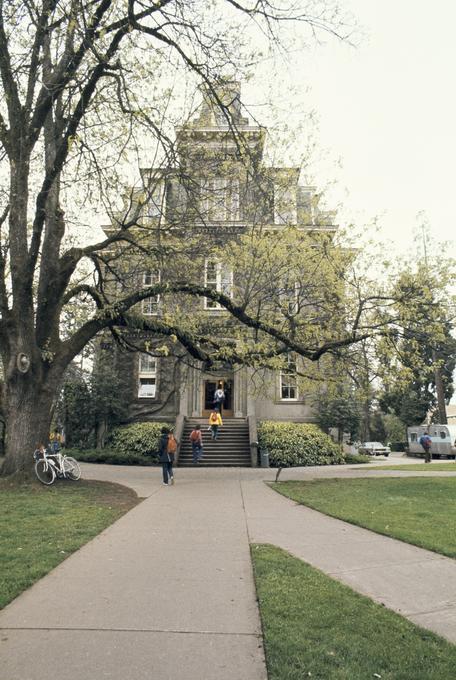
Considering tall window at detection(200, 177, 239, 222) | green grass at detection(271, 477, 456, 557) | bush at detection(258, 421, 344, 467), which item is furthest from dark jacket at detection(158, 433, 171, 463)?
bush at detection(258, 421, 344, 467)

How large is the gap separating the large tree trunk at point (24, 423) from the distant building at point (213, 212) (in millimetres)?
4147

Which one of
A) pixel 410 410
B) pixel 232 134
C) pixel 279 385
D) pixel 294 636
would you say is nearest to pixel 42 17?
pixel 232 134

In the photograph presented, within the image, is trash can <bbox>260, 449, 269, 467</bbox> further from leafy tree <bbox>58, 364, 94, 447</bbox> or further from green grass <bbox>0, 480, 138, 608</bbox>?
green grass <bbox>0, 480, 138, 608</bbox>

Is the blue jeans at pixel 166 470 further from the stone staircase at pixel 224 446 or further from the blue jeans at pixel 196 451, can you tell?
the stone staircase at pixel 224 446

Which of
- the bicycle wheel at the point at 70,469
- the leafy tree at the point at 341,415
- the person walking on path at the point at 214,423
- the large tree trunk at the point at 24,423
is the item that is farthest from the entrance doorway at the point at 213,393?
the large tree trunk at the point at 24,423

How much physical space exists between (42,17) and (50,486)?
10320 mm

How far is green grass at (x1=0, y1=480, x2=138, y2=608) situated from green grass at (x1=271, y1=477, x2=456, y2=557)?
4.24m

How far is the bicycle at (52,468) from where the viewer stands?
13078mm

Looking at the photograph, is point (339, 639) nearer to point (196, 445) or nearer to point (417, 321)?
point (417, 321)

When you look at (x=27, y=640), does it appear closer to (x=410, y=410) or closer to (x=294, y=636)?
(x=294, y=636)

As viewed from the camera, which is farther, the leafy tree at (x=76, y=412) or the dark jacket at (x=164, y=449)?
the leafy tree at (x=76, y=412)

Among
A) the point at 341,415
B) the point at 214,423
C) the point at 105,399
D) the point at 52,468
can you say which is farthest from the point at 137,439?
the point at 341,415

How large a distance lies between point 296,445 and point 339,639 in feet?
64.1

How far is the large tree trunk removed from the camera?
1276 centimetres
